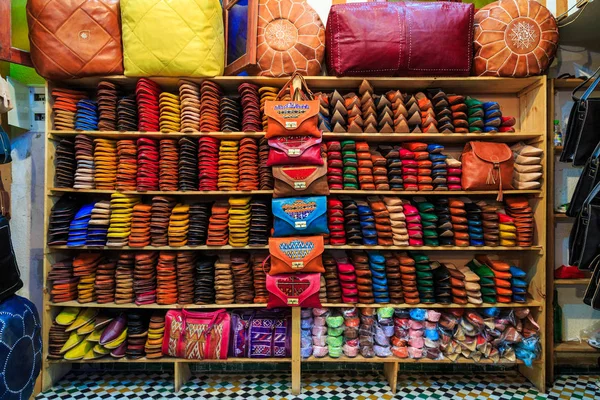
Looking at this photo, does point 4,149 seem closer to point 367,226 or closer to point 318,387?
point 367,226

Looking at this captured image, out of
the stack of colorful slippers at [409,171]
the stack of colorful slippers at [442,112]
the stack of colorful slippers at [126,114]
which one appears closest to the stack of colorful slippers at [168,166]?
the stack of colorful slippers at [126,114]

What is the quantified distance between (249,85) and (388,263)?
1.98 metres

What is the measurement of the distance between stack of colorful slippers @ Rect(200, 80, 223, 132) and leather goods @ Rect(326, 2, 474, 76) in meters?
1.09

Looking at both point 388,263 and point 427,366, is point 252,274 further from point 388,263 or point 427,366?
point 427,366

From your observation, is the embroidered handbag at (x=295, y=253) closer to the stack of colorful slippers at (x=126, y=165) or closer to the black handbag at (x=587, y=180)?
the stack of colorful slippers at (x=126, y=165)

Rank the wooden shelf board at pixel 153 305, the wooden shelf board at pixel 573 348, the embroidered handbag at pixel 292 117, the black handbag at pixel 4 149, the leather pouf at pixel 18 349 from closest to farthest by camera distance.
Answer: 1. the leather pouf at pixel 18 349
2. the black handbag at pixel 4 149
3. the embroidered handbag at pixel 292 117
4. the wooden shelf board at pixel 153 305
5. the wooden shelf board at pixel 573 348

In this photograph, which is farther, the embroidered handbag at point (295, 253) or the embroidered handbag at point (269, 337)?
the embroidered handbag at point (269, 337)

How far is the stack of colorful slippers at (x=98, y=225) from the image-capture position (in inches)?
113

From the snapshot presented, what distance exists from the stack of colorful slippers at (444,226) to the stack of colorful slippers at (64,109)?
333 centimetres

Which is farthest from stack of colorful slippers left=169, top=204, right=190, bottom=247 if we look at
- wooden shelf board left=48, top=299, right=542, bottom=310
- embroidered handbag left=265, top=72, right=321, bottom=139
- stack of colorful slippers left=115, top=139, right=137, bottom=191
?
embroidered handbag left=265, top=72, right=321, bottom=139

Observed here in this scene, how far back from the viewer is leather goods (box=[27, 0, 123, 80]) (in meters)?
2.70

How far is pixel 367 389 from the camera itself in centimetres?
291

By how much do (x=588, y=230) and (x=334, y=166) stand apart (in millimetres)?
1791

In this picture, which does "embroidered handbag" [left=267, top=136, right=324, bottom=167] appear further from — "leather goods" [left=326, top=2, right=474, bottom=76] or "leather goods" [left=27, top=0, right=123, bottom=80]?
"leather goods" [left=27, top=0, right=123, bottom=80]
